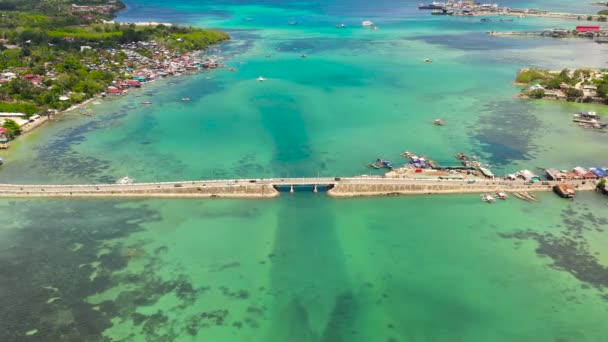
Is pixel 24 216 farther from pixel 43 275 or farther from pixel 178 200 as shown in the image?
pixel 178 200

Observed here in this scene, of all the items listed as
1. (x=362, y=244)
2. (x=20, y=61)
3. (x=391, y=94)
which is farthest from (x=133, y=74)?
(x=362, y=244)

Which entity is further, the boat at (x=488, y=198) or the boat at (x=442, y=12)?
the boat at (x=442, y=12)

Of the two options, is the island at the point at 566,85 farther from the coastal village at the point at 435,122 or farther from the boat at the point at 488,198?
the boat at the point at 488,198

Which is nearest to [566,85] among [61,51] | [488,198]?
[488,198]

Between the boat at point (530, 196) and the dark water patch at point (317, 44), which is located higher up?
the dark water patch at point (317, 44)

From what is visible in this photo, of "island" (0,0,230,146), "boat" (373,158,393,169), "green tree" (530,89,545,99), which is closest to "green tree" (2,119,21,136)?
"island" (0,0,230,146)

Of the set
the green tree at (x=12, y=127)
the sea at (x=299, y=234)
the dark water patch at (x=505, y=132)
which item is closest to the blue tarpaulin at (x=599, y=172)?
the sea at (x=299, y=234)

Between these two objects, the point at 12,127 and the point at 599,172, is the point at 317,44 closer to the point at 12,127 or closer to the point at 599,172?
the point at 12,127

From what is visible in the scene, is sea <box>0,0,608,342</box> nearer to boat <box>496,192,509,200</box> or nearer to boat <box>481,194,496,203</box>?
boat <box>496,192,509,200</box>
